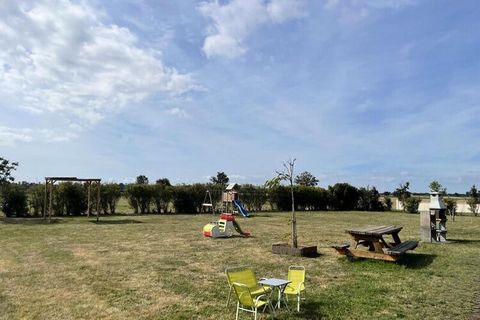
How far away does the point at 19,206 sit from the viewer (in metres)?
23.0

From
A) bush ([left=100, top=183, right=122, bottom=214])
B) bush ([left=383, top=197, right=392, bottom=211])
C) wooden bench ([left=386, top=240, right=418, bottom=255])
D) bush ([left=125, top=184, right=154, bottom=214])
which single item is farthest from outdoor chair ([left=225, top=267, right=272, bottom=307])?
bush ([left=383, top=197, right=392, bottom=211])

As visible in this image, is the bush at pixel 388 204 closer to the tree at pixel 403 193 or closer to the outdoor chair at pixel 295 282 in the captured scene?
the tree at pixel 403 193

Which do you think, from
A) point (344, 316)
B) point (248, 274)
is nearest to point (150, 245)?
point (248, 274)

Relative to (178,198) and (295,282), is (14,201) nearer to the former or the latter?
(178,198)

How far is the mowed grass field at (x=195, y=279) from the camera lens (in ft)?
18.9

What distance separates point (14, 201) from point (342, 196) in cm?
2513

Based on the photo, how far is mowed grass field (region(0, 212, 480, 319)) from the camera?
5770 mm

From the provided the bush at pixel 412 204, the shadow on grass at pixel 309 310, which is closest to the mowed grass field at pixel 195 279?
the shadow on grass at pixel 309 310

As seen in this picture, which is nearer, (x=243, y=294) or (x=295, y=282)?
(x=243, y=294)

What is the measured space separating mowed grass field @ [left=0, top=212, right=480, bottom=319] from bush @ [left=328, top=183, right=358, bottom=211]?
908 inches

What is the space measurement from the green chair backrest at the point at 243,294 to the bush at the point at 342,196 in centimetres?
3147

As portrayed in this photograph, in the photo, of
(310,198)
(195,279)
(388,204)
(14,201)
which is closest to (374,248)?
(195,279)

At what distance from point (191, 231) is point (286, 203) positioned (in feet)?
57.9

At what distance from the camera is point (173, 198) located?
91.0 feet
